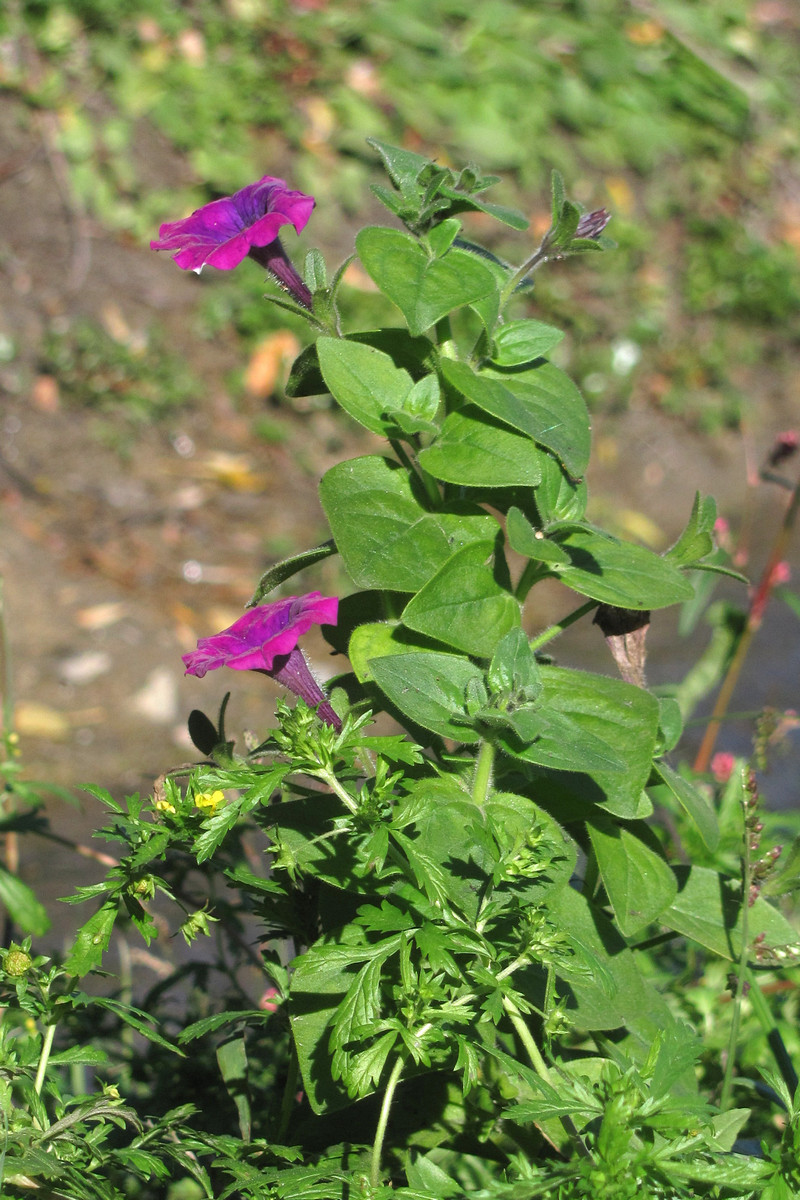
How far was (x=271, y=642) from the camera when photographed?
3.54 ft

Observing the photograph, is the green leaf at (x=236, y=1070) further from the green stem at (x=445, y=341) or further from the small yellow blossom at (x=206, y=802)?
the green stem at (x=445, y=341)

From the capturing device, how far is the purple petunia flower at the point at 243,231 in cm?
117

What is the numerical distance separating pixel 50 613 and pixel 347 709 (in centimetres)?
239

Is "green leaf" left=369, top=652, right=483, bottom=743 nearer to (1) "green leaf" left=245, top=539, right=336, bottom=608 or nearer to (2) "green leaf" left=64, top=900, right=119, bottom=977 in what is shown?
(1) "green leaf" left=245, top=539, right=336, bottom=608

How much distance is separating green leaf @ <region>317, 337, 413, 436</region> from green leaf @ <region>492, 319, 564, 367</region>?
0.11 meters

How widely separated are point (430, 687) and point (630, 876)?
12.4 inches

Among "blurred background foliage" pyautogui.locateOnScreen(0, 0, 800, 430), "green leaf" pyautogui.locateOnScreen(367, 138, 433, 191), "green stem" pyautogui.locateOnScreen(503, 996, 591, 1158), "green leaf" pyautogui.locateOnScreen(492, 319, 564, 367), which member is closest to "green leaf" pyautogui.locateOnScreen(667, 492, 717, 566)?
"green leaf" pyautogui.locateOnScreen(492, 319, 564, 367)

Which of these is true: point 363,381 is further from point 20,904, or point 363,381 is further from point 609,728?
point 20,904

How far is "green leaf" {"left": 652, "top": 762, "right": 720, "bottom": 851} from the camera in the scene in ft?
3.92

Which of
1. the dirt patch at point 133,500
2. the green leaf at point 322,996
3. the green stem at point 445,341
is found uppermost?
the green stem at point 445,341

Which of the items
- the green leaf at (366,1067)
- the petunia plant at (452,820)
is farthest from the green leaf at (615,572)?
→ the green leaf at (366,1067)

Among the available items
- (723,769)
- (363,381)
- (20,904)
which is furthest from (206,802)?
(723,769)

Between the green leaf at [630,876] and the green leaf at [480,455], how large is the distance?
0.39 metres

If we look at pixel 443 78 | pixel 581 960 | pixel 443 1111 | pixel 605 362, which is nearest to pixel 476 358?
pixel 581 960
